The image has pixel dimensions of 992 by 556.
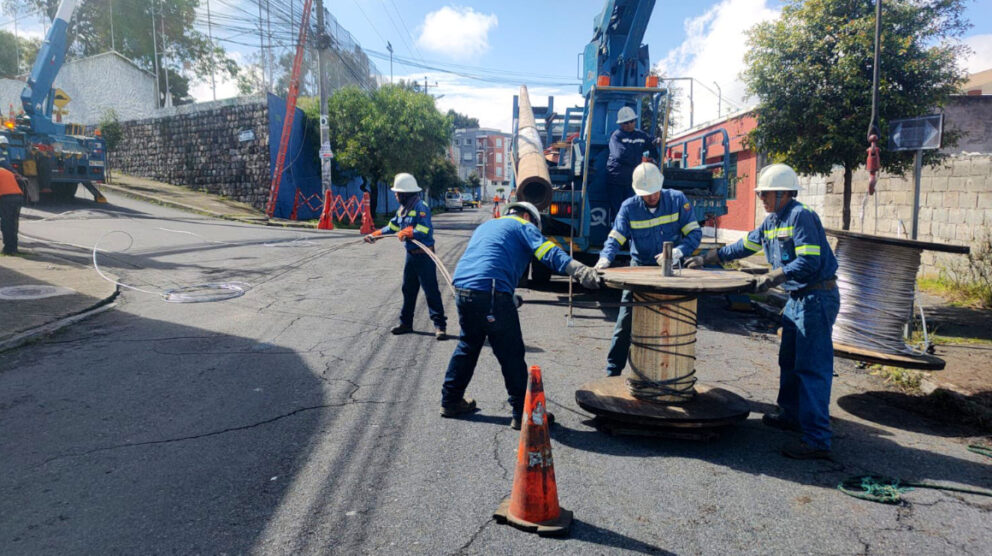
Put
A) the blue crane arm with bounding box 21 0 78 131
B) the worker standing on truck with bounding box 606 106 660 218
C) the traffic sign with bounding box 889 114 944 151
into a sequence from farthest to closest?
the blue crane arm with bounding box 21 0 78 131
the worker standing on truck with bounding box 606 106 660 218
the traffic sign with bounding box 889 114 944 151

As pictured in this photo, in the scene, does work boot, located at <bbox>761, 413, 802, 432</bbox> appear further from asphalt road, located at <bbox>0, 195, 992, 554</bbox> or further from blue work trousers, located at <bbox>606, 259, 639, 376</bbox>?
blue work trousers, located at <bbox>606, 259, 639, 376</bbox>

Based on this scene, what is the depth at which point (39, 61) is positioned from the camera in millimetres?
18953

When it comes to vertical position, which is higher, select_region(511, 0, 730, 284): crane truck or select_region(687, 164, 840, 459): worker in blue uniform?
select_region(511, 0, 730, 284): crane truck

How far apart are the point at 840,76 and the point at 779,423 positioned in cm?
659

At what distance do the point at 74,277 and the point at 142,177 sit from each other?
2234 centimetres

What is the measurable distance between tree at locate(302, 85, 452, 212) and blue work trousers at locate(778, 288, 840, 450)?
24.3 m

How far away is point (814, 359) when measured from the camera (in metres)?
4.18

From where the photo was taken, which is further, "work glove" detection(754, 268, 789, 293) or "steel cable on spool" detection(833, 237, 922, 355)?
"steel cable on spool" detection(833, 237, 922, 355)

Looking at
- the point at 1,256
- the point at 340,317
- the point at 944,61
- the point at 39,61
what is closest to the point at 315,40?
the point at 39,61

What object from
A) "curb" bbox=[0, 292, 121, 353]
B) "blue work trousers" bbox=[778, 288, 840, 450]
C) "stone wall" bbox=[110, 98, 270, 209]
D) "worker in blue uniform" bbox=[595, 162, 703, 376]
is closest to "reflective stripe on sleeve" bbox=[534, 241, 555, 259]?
"worker in blue uniform" bbox=[595, 162, 703, 376]

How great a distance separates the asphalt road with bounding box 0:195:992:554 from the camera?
9.96 feet

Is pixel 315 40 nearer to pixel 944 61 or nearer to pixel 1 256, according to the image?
pixel 1 256

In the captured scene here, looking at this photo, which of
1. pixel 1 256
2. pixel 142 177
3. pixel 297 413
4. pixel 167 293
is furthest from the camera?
pixel 142 177

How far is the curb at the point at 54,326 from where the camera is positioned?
20.7 feet
